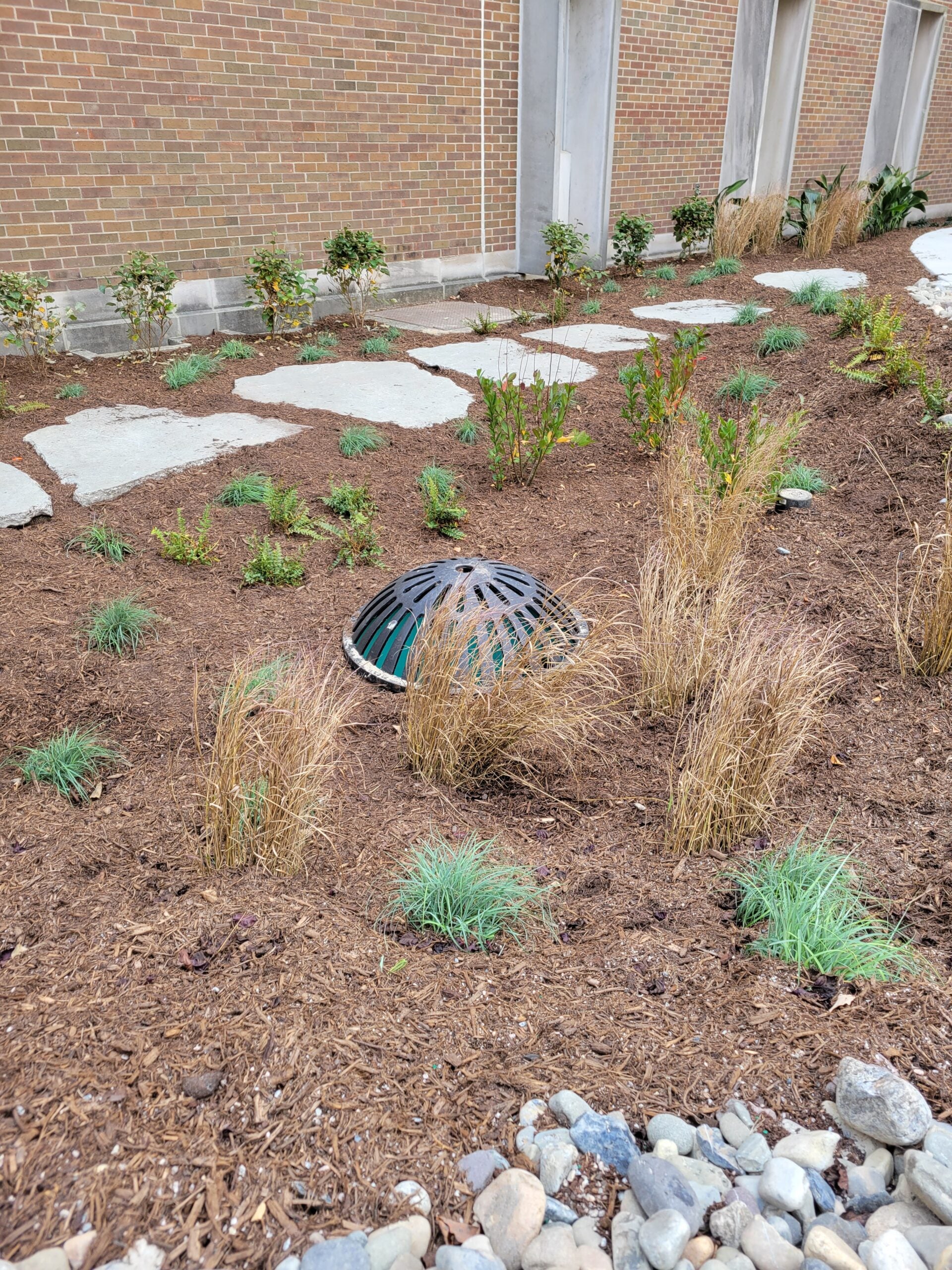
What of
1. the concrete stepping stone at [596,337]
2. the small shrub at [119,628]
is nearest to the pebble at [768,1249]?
the small shrub at [119,628]

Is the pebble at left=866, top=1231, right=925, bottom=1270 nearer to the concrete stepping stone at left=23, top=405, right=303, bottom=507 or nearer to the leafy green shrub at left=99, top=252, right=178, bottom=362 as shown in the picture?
the concrete stepping stone at left=23, top=405, right=303, bottom=507

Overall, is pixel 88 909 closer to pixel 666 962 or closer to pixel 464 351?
pixel 666 962

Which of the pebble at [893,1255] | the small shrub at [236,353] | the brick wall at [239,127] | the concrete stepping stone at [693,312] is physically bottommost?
the pebble at [893,1255]

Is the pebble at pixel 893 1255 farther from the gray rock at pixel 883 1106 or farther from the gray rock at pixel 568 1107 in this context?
the gray rock at pixel 568 1107

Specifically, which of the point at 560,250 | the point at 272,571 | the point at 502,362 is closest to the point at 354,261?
the point at 502,362

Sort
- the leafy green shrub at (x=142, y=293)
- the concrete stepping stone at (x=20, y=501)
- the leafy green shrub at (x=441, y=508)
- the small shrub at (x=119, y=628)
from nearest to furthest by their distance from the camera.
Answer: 1. the small shrub at (x=119, y=628)
2. the concrete stepping stone at (x=20, y=501)
3. the leafy green shrub at (x=441, y=508)
4. the leafy green shrub at (x=142, y=293)

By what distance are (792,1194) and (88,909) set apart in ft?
4.61

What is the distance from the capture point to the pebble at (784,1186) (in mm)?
1284

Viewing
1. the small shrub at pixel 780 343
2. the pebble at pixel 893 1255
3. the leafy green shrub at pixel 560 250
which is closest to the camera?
the pebble at pixel 893 1255

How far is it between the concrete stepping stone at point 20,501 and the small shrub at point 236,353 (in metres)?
2.57

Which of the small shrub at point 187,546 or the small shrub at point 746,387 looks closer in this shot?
the small shrub at point 187,546

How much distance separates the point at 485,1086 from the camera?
1.47 metres

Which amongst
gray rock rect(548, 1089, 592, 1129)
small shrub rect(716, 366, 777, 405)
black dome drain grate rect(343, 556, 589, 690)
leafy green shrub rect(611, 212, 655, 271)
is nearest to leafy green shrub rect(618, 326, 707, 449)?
small shrub rect(716, 366, 777, 405)

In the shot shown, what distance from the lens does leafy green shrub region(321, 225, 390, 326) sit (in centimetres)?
715
